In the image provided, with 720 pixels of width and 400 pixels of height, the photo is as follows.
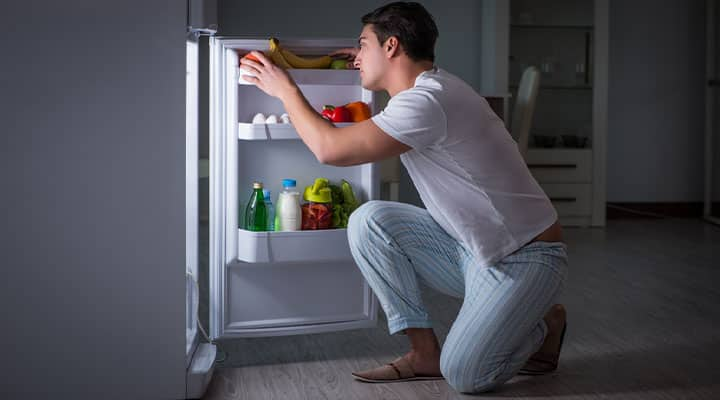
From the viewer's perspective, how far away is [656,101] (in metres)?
5.80

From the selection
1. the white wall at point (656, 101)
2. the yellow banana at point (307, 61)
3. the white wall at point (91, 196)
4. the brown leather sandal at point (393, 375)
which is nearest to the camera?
the white wall at point (91, 196)

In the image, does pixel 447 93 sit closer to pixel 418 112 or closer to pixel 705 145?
pixel 418 112

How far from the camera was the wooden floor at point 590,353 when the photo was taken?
2.02 meters

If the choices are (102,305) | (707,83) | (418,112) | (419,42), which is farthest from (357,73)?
(707,83)

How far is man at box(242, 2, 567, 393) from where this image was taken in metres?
1.87

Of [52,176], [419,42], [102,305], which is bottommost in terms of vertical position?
[102,305]

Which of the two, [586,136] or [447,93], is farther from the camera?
[586,136]

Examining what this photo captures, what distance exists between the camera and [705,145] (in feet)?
18.2

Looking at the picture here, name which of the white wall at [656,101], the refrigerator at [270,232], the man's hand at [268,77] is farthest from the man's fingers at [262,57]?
the white wall at [656,101]

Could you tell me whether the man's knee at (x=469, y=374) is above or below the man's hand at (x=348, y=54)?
below

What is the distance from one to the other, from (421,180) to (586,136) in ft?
11.9

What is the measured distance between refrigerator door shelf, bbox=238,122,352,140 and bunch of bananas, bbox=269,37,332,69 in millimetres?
163

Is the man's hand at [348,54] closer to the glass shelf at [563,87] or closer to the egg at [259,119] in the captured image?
the egg at [259,119]

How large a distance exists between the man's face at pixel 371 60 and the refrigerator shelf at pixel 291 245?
48 centimetres
